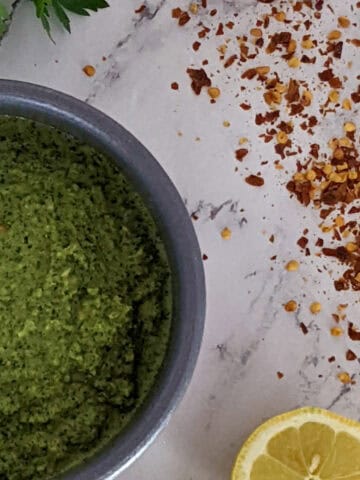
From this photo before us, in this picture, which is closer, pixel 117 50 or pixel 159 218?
pixel 159 218

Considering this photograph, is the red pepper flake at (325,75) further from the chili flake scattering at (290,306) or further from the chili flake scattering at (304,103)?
the chili flake scattering at (290,306)

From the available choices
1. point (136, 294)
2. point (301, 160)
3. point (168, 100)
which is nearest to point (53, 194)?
point (136, 294)

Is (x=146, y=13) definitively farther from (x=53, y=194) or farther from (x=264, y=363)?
(x=264, y=363)

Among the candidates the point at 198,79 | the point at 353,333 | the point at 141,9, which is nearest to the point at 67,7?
the point at 141,9

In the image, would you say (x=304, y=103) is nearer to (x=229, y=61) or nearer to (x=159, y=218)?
(x=229, y=61)

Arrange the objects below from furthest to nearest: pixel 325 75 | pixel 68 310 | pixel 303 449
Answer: pixel 325 75 < pixel 303 449 < pixel 68 310

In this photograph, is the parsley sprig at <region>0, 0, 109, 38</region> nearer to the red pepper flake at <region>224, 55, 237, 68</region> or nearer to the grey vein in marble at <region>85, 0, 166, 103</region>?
the grey vein in marble at <region>85, 0, 166, 103</region>

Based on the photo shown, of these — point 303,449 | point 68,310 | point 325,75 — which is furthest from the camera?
point 325,75

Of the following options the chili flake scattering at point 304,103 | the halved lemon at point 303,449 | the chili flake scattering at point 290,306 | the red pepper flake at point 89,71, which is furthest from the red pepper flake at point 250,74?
the halved lemon at point 303,449
